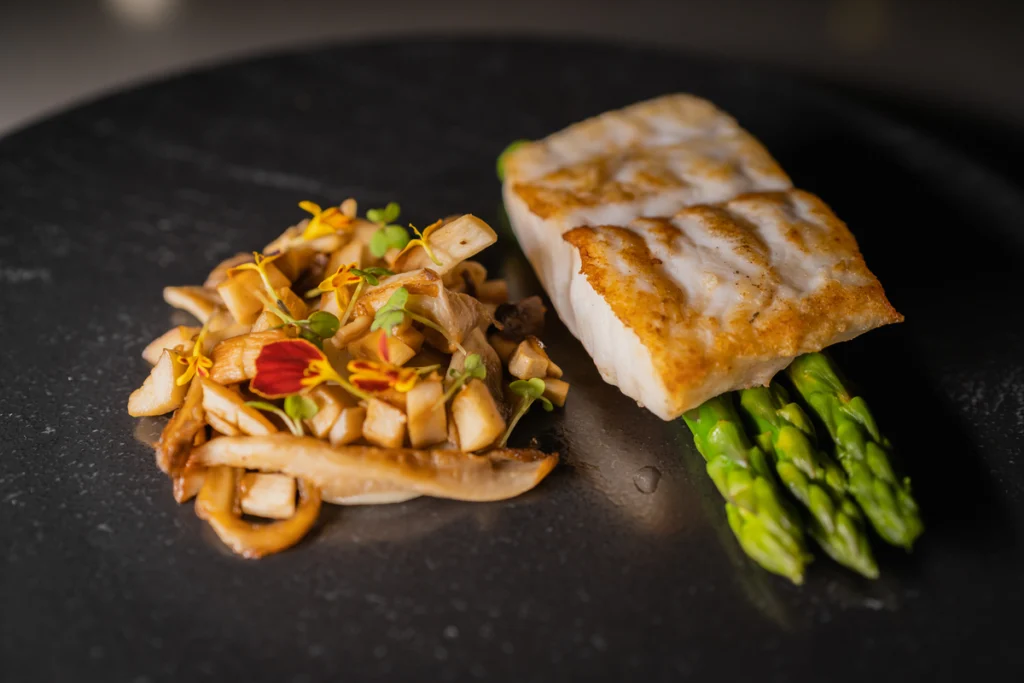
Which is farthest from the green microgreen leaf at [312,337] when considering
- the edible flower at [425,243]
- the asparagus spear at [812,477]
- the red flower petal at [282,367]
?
the asparagus spear at [812,477]

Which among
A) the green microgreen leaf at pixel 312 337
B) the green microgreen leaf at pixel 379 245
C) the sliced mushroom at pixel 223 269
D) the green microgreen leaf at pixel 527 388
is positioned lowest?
the sliced mushroom at pixel 223 269

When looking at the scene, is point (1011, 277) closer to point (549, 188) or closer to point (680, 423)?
point (680, 423)

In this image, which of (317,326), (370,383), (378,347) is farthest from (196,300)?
(370,383)

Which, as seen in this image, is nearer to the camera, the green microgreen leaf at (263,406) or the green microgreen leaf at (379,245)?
the green microgreen leaf at (263,406)

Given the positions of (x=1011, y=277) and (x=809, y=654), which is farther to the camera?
(x=1011, y=277)

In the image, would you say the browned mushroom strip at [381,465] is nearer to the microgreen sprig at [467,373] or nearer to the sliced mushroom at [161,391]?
the microgreen sprig at [467,373]

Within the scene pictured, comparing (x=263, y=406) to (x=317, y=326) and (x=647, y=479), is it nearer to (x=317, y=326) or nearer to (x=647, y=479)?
(x=317, y=326)

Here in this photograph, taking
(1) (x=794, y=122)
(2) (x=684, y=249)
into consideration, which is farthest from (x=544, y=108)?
(2) (x=684, y=249)
